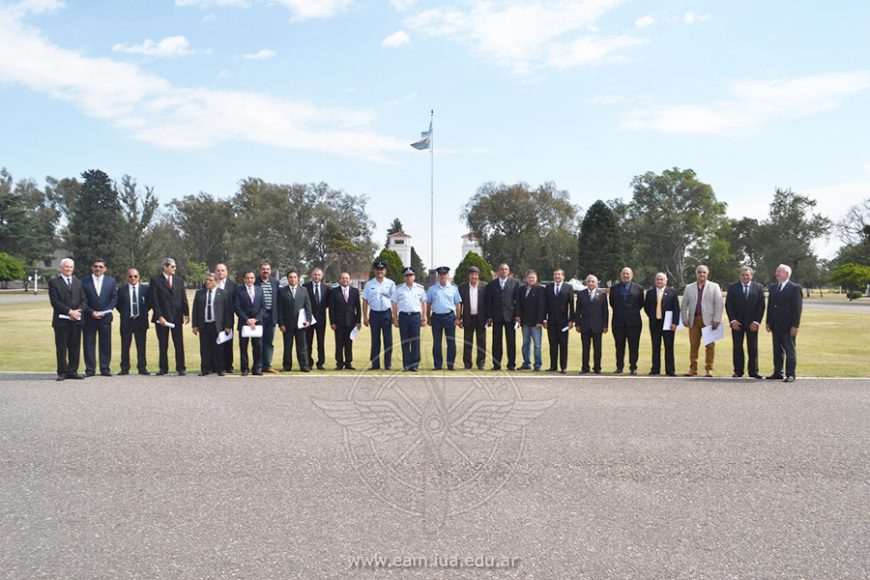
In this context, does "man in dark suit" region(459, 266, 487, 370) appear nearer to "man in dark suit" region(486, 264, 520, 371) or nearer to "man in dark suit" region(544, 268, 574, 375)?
"man in dark suit" region(486, 264, 520, 371)

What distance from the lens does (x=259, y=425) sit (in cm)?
686

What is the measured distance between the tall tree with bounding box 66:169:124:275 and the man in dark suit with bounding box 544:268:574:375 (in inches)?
2453

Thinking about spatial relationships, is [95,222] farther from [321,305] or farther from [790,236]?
[790,236]

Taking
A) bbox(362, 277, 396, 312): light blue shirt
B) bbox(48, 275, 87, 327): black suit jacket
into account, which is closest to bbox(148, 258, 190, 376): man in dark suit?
bbox(48, 275, 87, 327): black suit jacket

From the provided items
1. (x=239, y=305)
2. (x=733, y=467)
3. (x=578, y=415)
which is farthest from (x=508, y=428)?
(x=239, y=305)

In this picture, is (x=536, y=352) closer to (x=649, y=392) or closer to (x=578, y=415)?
(x=649, y=392)

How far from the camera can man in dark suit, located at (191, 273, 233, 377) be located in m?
10.9

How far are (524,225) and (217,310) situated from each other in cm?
7292

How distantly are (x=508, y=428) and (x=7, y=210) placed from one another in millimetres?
85649

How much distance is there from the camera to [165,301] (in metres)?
11.2

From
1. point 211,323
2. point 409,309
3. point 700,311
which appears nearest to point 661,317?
point 700,311

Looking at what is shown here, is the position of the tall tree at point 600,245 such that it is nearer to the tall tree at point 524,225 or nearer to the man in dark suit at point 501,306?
the tall tree at point 524,225

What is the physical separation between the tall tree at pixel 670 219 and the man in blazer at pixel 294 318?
2789 inches

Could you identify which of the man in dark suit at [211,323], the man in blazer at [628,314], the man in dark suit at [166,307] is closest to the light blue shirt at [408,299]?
the man in dark suit at [211,323]
